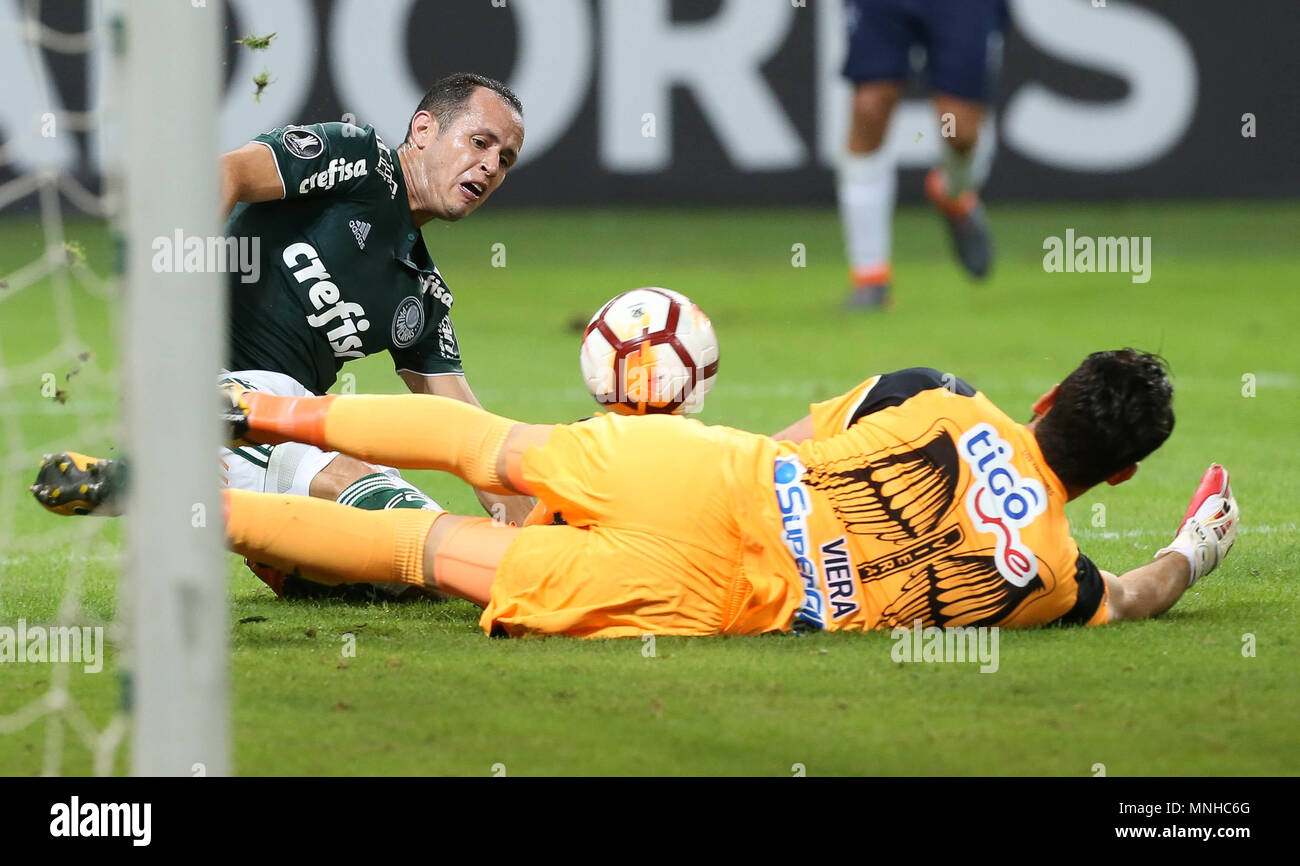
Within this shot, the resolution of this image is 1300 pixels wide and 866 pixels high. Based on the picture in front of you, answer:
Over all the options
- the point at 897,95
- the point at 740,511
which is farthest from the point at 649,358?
the point at 897,95

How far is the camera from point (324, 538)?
3939 mm

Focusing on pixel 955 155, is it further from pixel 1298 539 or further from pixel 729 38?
pixel 1298 539

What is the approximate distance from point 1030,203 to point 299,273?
9.30 meters

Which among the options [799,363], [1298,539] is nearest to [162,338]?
[1298,539]

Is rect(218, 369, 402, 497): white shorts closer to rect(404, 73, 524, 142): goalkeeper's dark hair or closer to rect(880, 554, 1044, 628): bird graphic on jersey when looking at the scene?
rect(404, 73, 524, 142): goalkeeper's dark hair

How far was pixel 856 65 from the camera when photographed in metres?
9.98

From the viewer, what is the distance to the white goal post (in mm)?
2602

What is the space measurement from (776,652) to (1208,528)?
1.30 metres

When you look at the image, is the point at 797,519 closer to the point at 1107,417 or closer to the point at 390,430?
the point at 1107,417

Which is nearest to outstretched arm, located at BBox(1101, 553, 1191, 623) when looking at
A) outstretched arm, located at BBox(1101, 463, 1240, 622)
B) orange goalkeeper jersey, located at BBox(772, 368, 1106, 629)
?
outstretched arm, located at BBox(1101, 463, 1240, 622)

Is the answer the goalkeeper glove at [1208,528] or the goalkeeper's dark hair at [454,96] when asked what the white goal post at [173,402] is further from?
the goalkeeper glove at [1208,528]

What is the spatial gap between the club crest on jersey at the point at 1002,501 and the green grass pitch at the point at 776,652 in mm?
206

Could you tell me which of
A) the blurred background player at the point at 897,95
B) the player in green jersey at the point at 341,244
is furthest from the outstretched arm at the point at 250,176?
the blurred background player at the point at 897,95
